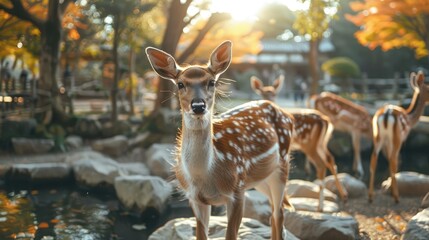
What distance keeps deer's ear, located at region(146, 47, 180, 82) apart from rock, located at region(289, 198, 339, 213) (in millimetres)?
3263

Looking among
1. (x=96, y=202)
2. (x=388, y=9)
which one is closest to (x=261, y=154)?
(x=96, y=202)

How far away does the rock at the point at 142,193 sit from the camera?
244 inches

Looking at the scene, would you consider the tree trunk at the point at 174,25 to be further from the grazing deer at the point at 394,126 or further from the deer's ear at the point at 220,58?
the deer's ear at the point at 220,58

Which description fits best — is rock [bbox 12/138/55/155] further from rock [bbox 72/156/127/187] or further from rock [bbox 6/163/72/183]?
rock [bbox 72/156/127/187]

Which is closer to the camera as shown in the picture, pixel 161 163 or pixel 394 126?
pixel 394 126

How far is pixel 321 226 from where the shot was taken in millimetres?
4809

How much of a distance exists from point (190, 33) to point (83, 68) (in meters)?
9.81

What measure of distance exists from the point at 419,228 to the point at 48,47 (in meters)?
7.52

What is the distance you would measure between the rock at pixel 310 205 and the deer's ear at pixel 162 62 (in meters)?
3.26

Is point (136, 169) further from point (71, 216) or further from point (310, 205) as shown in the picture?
point (310, 205)

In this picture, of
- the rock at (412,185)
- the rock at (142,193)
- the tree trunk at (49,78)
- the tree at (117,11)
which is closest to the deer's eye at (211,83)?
the rock at (142,193)

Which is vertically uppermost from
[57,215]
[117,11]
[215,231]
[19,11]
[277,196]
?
[117,11]

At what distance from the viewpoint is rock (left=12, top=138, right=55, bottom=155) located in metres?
8.91

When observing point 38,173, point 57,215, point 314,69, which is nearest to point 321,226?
point 57,215
